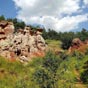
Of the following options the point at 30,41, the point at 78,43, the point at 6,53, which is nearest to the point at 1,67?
the point at 6,53

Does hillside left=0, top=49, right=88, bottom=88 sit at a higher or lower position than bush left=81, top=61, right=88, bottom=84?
higher

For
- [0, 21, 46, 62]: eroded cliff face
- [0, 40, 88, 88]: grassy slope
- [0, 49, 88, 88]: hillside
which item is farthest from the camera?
[0, 21, 46, 62]: eroded cliff face

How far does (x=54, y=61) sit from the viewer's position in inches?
2186

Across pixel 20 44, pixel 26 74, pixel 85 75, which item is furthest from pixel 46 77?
pixel 20 44

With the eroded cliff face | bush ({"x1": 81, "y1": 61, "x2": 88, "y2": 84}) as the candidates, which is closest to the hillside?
bush ({"x1": 81, "y1": 61, "x2": 88, "y2": 84})

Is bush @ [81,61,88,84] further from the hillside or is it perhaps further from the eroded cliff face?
the eroded cliff face

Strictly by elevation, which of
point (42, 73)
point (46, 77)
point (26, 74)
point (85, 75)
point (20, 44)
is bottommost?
point (85, 75)

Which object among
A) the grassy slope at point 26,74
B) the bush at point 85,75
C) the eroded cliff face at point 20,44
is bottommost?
the bush at point 85,75

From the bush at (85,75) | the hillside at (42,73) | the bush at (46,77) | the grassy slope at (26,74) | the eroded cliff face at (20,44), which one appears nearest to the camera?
the bush at (46,77)

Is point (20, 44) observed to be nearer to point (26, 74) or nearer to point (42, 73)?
point (26, 74)

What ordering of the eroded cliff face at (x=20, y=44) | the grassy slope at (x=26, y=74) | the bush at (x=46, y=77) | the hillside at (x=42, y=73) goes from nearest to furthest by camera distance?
1. the bush at (x=46, y=77)
2. the hillside at (x=42, y=73)
3. the grassy slope at (x=26, y=74)
4. the eroded cliff face at (x=20, y=44)

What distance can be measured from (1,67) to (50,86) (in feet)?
77.0

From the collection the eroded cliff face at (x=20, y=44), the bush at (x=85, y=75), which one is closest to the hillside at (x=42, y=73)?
the bush at (x=85, y=75)

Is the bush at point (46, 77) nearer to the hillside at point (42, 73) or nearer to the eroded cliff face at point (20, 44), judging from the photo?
the hillside at point (42, 73)
